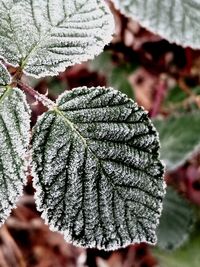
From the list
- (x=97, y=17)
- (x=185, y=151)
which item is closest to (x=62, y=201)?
(x=97, y=17)

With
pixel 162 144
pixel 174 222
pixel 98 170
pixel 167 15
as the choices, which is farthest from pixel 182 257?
pixel 98 170

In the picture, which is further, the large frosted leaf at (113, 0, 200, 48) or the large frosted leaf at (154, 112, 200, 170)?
the large frosted leaf at (154, 112, 200, 170)

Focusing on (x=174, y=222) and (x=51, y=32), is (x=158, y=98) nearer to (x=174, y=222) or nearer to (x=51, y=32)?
(x=174, y=222)

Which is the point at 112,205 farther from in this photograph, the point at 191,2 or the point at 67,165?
the point at 191,2

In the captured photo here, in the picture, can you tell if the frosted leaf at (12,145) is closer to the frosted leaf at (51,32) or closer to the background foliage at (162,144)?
the frosted leaf at (51,32)

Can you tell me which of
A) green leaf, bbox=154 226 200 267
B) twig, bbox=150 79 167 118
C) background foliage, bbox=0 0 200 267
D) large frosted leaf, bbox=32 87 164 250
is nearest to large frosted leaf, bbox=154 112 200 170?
background foliage, bbox=0 0 200 267

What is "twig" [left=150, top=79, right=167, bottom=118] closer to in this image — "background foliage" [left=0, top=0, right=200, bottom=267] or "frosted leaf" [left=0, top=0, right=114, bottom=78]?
"background foliage" [left=0, top=0, right=200, bottom=267]
